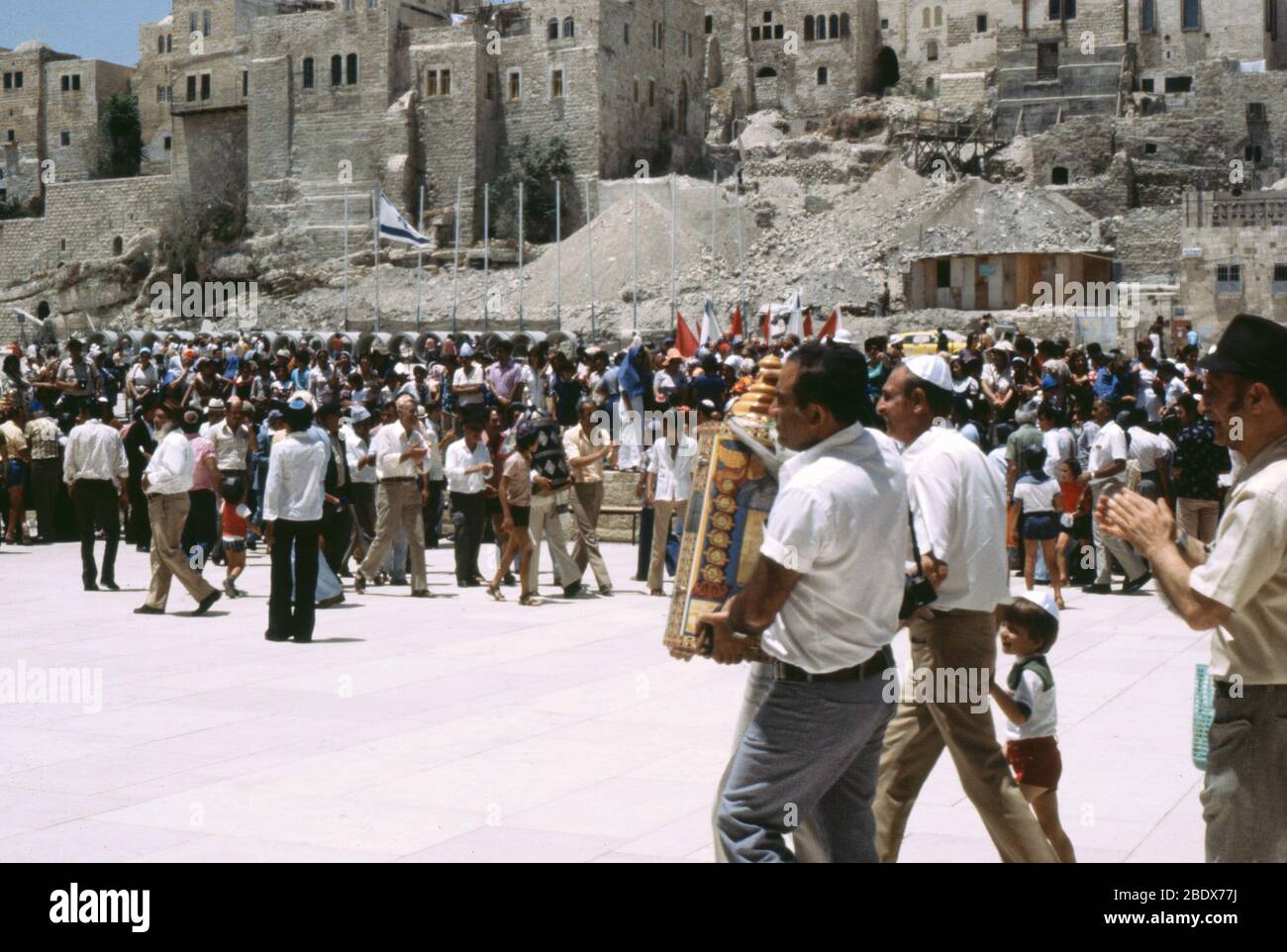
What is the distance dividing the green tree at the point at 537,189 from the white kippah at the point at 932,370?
57157mm

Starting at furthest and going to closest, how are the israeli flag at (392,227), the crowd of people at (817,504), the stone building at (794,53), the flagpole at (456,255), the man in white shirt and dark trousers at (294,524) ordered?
the stone building at (794,53), the flagpole at (456,255), the israeli flag at (392,227), the man in white shirt and dark trousers at (294,524), the crowd of people at (817,504)

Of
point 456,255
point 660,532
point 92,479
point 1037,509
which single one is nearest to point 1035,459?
point 1037,509

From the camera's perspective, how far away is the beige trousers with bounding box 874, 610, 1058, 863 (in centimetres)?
505

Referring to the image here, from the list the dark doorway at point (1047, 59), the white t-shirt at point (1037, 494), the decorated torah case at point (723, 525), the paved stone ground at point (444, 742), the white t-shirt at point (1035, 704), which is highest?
the dark doorway at point (1047, 59)

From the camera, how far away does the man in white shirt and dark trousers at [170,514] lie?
1190 centimetres

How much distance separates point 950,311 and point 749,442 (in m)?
39.6

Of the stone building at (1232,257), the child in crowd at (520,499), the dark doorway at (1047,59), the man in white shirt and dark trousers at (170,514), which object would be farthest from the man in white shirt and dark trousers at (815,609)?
the dark doorway at (1047,59)

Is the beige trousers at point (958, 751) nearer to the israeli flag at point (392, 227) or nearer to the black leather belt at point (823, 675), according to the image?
the black leather belt at point (823, 675)

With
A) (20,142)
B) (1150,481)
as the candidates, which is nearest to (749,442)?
(1150,481)

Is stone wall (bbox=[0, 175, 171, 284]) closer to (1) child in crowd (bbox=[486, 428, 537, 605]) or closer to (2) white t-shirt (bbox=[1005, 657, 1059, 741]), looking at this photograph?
(1) child in crowd (bbox=[486, 428, 537, 605])

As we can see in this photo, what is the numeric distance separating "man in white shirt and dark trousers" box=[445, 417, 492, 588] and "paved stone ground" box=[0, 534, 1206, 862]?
5.29ft
